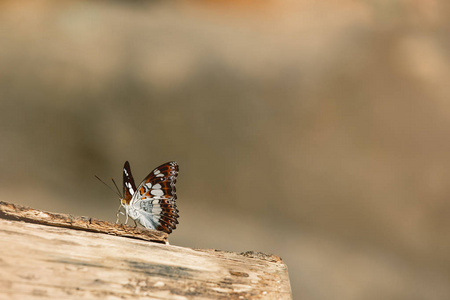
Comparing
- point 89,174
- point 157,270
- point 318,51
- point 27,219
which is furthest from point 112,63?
point 157,270

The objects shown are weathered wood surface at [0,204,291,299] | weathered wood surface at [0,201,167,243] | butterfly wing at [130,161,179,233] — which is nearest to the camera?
weathered wood surface at [0,204,291,299]

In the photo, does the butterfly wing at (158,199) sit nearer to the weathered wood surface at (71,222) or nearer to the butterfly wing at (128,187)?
the butterfly wing at (128,187)

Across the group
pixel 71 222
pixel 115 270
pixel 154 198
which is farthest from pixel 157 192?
pixel 115 270

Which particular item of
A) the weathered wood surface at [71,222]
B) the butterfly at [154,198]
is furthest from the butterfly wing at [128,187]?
the weathered wood surface at [71,222]

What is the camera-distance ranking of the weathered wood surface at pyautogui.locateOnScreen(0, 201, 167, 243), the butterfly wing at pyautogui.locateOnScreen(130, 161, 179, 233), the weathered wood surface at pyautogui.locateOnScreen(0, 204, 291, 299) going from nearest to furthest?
the weathered wood surface at pyautogui.locateOnScreen(0, 204, 291, 299) → the weathered wood surface at pyautogui.locateOnScreen(0, 201, 167, 243) → the butterfly wing at pyautogui.locateOnScreen(130, 161, 179, 233)

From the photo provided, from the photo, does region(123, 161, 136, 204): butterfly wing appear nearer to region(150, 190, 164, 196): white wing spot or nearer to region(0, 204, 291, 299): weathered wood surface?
region(150, 190, 164, 196): white wing spot

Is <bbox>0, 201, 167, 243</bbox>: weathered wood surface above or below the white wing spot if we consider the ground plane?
below

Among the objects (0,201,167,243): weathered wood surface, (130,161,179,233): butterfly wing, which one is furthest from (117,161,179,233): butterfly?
(0,201,167,243): weathered wood surface
